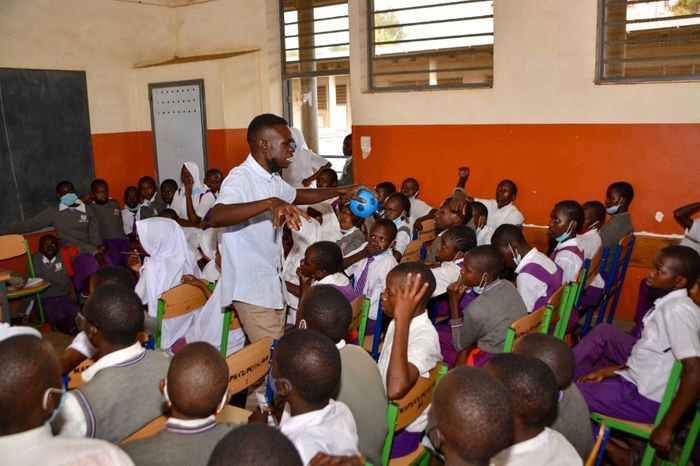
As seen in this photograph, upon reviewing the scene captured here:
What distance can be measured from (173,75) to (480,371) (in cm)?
706

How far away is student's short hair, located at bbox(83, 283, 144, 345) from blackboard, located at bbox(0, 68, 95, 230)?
516cm

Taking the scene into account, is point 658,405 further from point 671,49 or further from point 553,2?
point 553,2

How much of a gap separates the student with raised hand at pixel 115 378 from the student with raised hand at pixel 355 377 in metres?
0.60

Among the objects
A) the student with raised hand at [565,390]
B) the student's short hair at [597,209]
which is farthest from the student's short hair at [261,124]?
the student's short hair at [597,209]

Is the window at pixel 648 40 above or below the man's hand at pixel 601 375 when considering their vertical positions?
above

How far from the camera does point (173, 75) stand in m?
7.70

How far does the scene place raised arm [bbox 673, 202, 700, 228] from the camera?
4723mm

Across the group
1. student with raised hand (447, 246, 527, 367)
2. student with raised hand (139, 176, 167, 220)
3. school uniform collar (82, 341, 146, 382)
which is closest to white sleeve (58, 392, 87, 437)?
school uniform collar (82, 341, 146, 382)

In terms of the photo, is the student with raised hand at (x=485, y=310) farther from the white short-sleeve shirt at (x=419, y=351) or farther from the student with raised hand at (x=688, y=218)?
the student with raised hand at (x=688, y=218)

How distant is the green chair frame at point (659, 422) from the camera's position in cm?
241

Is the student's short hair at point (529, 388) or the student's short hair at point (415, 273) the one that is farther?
the student's short hair at point (415, 273)

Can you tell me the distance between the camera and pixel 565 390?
6.97 ft

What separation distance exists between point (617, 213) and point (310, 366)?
4031 mm

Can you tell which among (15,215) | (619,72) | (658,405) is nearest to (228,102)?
(15,215)
